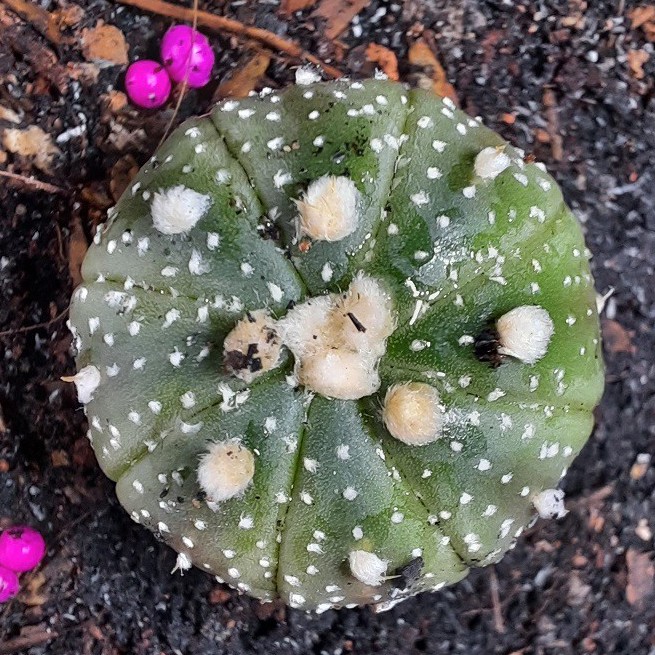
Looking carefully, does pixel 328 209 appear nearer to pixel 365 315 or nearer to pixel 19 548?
pixel 365 315

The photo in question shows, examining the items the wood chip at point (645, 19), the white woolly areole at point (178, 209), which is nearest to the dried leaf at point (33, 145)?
the white woolly areole at point (178, 209)

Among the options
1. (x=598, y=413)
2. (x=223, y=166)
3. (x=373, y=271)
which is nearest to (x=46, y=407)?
(x=223, y=166)

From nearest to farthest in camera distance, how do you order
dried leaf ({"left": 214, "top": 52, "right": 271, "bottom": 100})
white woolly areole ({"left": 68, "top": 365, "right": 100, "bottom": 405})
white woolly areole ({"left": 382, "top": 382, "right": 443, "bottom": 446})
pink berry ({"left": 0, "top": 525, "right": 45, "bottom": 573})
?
white woolly areole ({"left": 382, "top": 382, "right": 443, "bottom": 446}) < white woolly areole ({"left": 68, "top": 365, "right": 100, "bottom": 405}) < pink berry ({"left": 0, "top": 525, "right": 45, "bottom": 573}) < dried leaf ({"left": 214, "top": 52, "right": 271, "bottom": 100})

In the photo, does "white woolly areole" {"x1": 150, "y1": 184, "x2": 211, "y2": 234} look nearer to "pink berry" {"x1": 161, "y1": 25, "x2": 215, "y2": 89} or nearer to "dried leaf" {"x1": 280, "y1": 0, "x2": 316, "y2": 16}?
"pink berry" {"x1": 161, "y1": 25, "x2": 215, "y2": 89}

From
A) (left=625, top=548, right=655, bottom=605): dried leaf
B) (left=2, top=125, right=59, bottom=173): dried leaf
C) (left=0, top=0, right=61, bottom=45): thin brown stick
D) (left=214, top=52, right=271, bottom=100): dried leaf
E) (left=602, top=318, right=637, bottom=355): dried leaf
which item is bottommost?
(left=625, top=548, right=655, bottom=605): dried leaf

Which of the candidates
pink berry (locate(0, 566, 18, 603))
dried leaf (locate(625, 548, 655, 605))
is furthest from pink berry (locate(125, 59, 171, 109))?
dried leaf (locate(625, 548, 655, 605))

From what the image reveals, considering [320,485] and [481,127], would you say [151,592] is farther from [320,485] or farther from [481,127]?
[481,127]

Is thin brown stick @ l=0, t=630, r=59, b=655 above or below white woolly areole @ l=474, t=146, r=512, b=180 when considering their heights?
below
